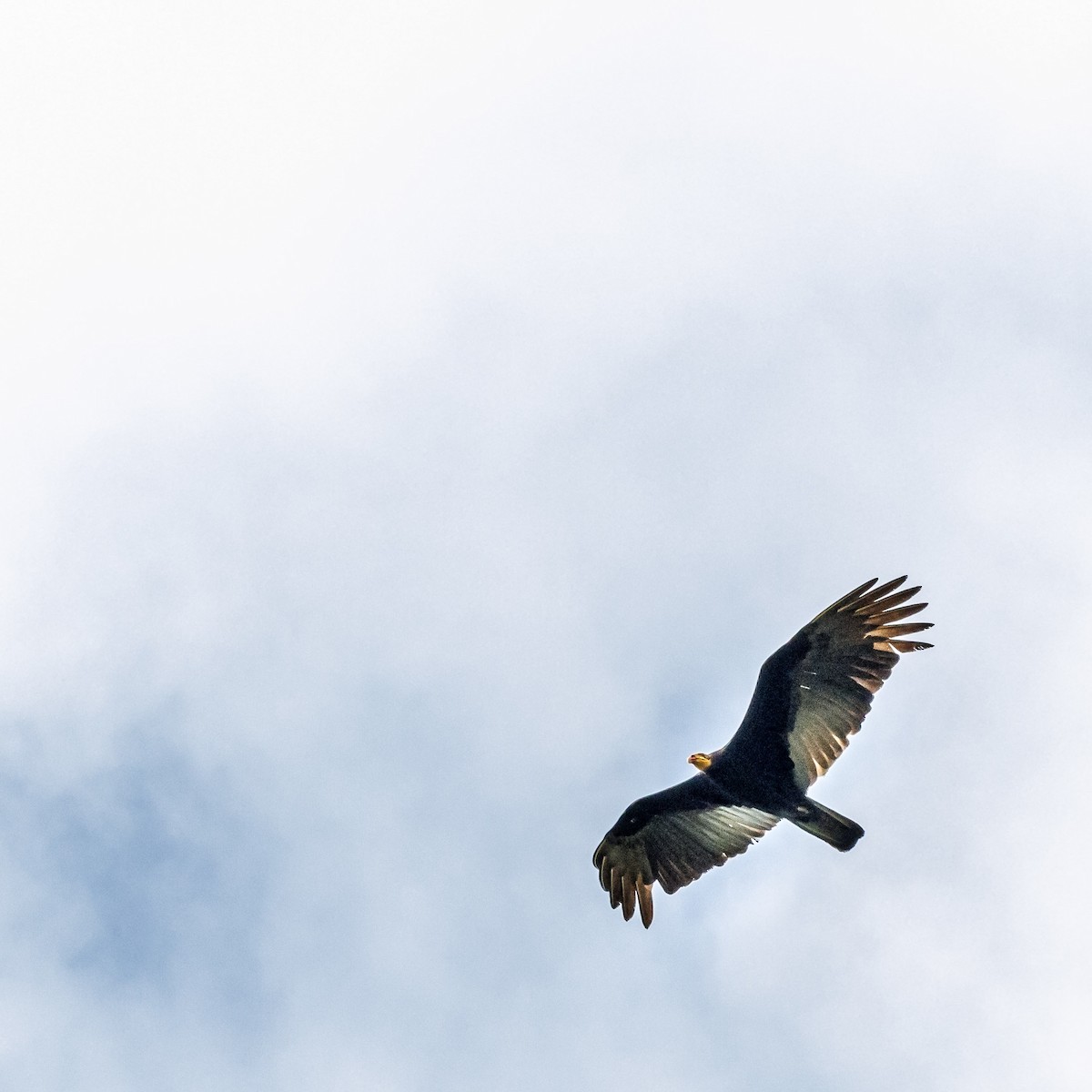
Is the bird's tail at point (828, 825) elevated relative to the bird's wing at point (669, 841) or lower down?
lower down

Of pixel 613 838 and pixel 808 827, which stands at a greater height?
pixel 613 838

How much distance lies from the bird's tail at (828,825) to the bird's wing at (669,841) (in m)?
1.26

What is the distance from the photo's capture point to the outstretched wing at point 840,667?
2177 cm

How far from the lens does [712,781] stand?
912 inches

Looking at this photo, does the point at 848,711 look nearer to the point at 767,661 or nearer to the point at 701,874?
the point at 767,661

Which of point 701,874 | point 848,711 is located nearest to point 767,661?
point 848,711

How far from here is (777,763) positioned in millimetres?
22547

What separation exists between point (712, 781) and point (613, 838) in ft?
6.75

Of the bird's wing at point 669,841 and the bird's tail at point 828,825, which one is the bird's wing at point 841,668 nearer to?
the bird's tail at point 828,825

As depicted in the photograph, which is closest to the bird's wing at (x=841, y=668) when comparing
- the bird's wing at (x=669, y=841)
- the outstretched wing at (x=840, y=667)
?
the outstretched wing at (x=840, y=667)

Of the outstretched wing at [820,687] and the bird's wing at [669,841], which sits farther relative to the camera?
the bird's wing at [669,841]

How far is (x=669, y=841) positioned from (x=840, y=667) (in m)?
4.33

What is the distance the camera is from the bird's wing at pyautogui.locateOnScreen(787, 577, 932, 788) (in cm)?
2177

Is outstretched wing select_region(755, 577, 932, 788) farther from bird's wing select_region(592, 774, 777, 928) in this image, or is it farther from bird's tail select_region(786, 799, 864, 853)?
bird's wing select_region(592, 774, 777, 928)
